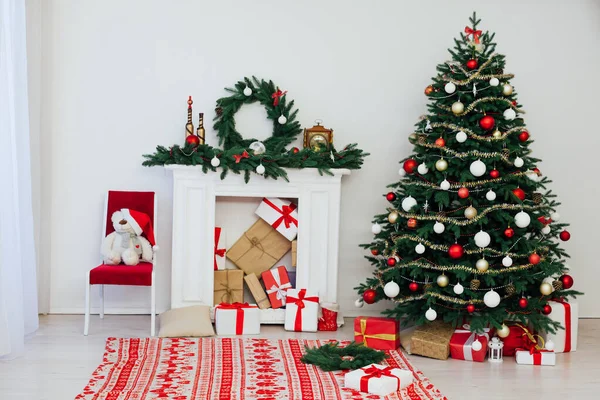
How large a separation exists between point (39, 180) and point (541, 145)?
3601mm

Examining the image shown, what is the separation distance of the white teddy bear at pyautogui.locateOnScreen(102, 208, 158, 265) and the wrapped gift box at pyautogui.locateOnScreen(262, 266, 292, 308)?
82 cm

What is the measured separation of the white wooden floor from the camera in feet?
12.4

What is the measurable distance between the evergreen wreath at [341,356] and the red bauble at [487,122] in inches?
56.9

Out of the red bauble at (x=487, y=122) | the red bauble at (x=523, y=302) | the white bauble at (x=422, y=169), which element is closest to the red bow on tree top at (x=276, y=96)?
the white bauble at (x=422, y=169)

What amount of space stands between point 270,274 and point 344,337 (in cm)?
73

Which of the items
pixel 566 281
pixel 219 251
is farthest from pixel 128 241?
pixel 566 281

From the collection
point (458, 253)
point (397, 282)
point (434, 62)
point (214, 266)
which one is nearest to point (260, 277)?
point (214, 266)

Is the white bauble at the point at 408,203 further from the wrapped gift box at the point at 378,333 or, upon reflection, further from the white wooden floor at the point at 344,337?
the white wooden floor at the point at 344,337

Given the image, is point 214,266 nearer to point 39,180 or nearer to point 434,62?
point 39,180

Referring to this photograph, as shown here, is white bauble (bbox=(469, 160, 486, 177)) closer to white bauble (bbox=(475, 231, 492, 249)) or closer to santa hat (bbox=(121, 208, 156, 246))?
white bauble (bbox=(475, 231, 492, 249))

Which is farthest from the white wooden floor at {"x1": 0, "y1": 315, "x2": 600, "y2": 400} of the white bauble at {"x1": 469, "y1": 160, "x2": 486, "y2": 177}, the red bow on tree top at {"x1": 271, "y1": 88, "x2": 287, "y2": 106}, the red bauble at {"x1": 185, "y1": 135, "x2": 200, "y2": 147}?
the red bow on tree top at {"x1": 271, "y1": 88, "x2": 287, "y2": 106}

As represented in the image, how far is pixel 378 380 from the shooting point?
372 cm

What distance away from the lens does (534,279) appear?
14.8 feet

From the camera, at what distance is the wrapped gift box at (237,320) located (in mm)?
4918
